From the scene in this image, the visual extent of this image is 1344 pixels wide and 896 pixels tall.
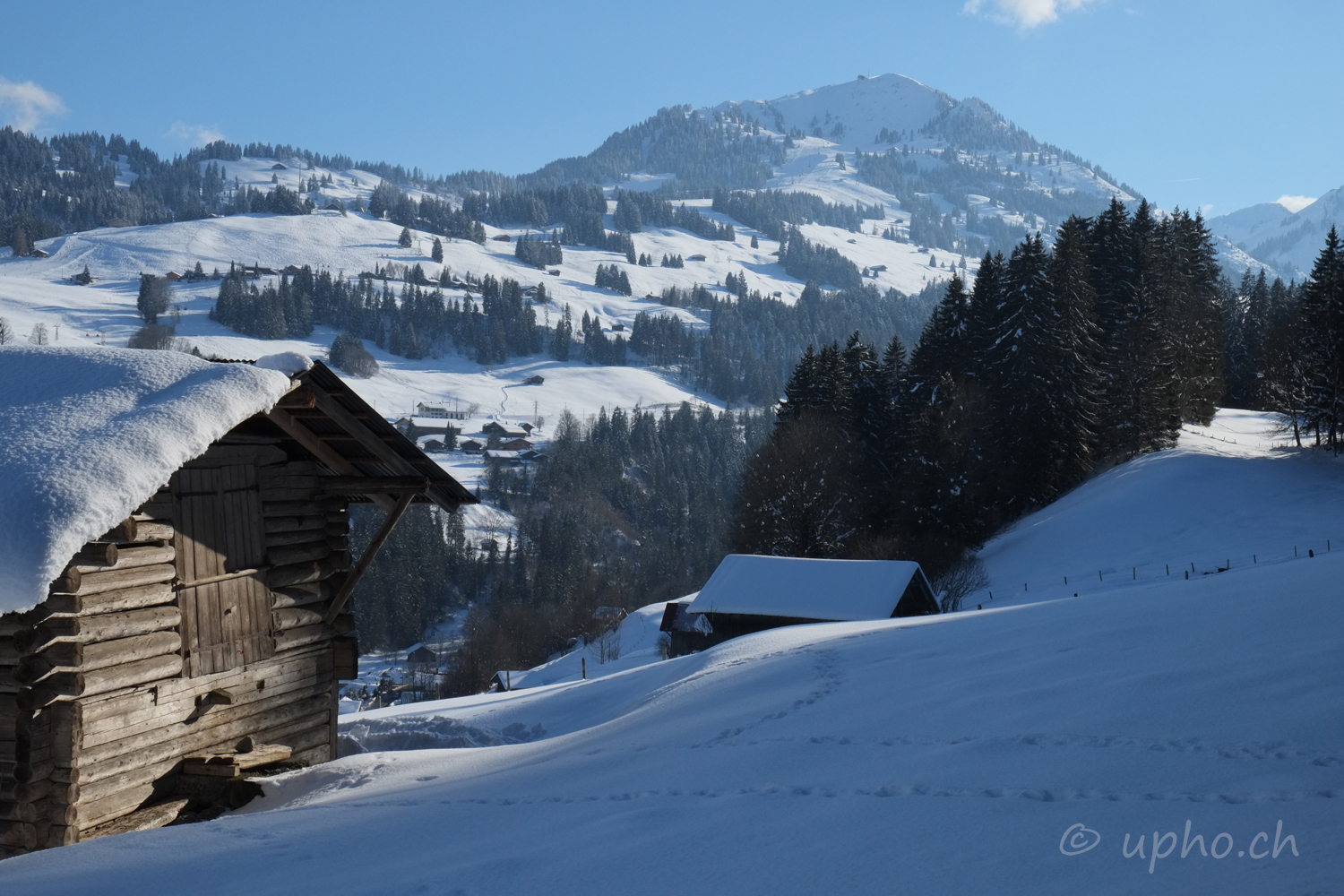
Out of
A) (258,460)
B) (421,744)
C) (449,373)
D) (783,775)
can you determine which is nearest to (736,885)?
(783,775)

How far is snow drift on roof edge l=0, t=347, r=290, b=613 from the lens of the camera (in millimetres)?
6668

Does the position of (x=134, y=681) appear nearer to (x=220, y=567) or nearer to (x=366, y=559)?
(x=220, y=567)

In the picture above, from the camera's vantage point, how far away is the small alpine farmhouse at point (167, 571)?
24.4ft

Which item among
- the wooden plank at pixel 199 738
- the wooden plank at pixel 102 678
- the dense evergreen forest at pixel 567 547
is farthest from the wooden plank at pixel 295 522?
the dense evergreen forest at pixel 567 547

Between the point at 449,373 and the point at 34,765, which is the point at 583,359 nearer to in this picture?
the point at 449,373

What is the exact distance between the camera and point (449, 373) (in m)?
180

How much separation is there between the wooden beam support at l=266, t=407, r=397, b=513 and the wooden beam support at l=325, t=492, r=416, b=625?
0.30m

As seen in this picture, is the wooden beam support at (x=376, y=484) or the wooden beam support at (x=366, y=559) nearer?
the wooden beam support at (x=366, y=559)

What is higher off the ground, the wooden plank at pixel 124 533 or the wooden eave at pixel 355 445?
the wooden eave at pixel 355 445

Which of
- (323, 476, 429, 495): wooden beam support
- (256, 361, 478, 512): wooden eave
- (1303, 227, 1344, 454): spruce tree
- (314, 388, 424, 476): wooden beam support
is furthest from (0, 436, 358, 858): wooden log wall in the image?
(1303, 227, 1344, 454): spruce tree

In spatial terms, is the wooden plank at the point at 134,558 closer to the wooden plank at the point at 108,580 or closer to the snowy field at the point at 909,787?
the wooden plank at the point at 108,580

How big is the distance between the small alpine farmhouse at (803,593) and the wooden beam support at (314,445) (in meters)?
20.0

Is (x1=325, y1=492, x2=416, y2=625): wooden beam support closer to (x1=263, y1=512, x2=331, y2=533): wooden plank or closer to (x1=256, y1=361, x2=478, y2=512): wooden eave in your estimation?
(x1=256, y1=361, x2=478, y2=512): wooden eave

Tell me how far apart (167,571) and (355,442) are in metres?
2.69
